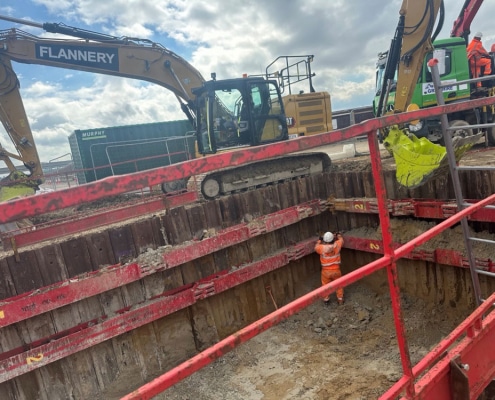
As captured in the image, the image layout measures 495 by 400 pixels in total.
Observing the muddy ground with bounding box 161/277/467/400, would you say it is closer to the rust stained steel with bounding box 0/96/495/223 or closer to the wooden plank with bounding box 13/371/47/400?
the wooden plank with bounding box 13/371/47/400

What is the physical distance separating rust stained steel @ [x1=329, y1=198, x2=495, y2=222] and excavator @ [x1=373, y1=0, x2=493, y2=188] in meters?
0.71

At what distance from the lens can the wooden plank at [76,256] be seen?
15.6ft

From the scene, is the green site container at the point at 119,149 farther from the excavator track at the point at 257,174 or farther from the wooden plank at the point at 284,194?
the wooden plank at the point at 284,194

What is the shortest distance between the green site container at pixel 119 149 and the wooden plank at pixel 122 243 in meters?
8.97

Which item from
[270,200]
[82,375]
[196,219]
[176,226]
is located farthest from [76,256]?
[270,200]

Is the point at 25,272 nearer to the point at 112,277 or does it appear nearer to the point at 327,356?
the point at 112,277

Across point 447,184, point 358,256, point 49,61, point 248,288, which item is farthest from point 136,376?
point 49,61

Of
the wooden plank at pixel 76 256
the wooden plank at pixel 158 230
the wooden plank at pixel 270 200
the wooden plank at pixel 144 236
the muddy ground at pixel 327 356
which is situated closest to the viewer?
the muddy ground at pixel 327 356

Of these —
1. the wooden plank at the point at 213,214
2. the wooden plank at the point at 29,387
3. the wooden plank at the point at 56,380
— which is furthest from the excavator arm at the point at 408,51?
the wooden plank at the point at 29,387

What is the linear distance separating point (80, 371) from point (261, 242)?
10.5 ft

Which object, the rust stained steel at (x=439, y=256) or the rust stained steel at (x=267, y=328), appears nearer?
the rust stained steel at (x=267, y=328)

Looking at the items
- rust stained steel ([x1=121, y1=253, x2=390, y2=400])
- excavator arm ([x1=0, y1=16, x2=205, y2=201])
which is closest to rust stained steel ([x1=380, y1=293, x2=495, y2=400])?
rust stained steel ([x1=121, y1=253, x2=390, y2=400])

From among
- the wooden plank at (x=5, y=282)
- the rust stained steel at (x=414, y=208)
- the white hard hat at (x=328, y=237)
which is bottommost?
the white hard hat at (x=328, y=237)

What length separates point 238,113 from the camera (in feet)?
27.0
